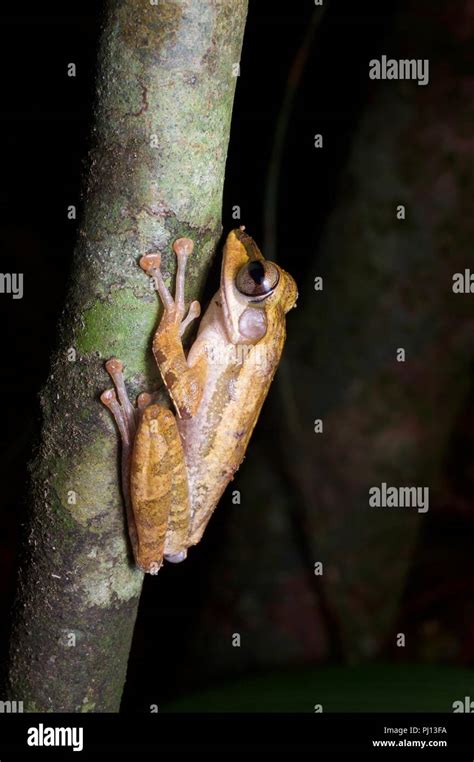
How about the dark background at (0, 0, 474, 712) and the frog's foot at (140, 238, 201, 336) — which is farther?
the dark background at (0, 0, 474, 712)

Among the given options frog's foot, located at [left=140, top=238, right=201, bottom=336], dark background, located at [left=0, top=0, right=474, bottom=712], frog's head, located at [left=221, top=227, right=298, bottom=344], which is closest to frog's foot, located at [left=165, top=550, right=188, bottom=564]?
frog's head, located at [left=221, top=227, right=298, bottom=344]

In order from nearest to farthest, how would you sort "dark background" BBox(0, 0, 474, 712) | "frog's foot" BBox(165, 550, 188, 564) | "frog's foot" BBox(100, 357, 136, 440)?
"frog's foot" BBox(100, 357, 136, 440) < "frog's foot" BBox(165, 550, 188, 564) < "dark background" BBox(0, 0, 474, 712)

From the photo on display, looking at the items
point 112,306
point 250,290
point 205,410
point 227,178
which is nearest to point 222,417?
point 205,410

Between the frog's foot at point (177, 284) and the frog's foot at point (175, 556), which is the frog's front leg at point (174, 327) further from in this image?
the frog's foot at point (175, 556)

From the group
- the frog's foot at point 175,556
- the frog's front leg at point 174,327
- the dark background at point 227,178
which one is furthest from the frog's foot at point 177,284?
the dark background at point 227,178

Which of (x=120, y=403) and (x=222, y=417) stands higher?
(x=222, y=417)

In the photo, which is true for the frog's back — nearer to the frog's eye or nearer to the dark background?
the frog's eye

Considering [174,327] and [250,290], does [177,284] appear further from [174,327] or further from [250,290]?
[250,290]
